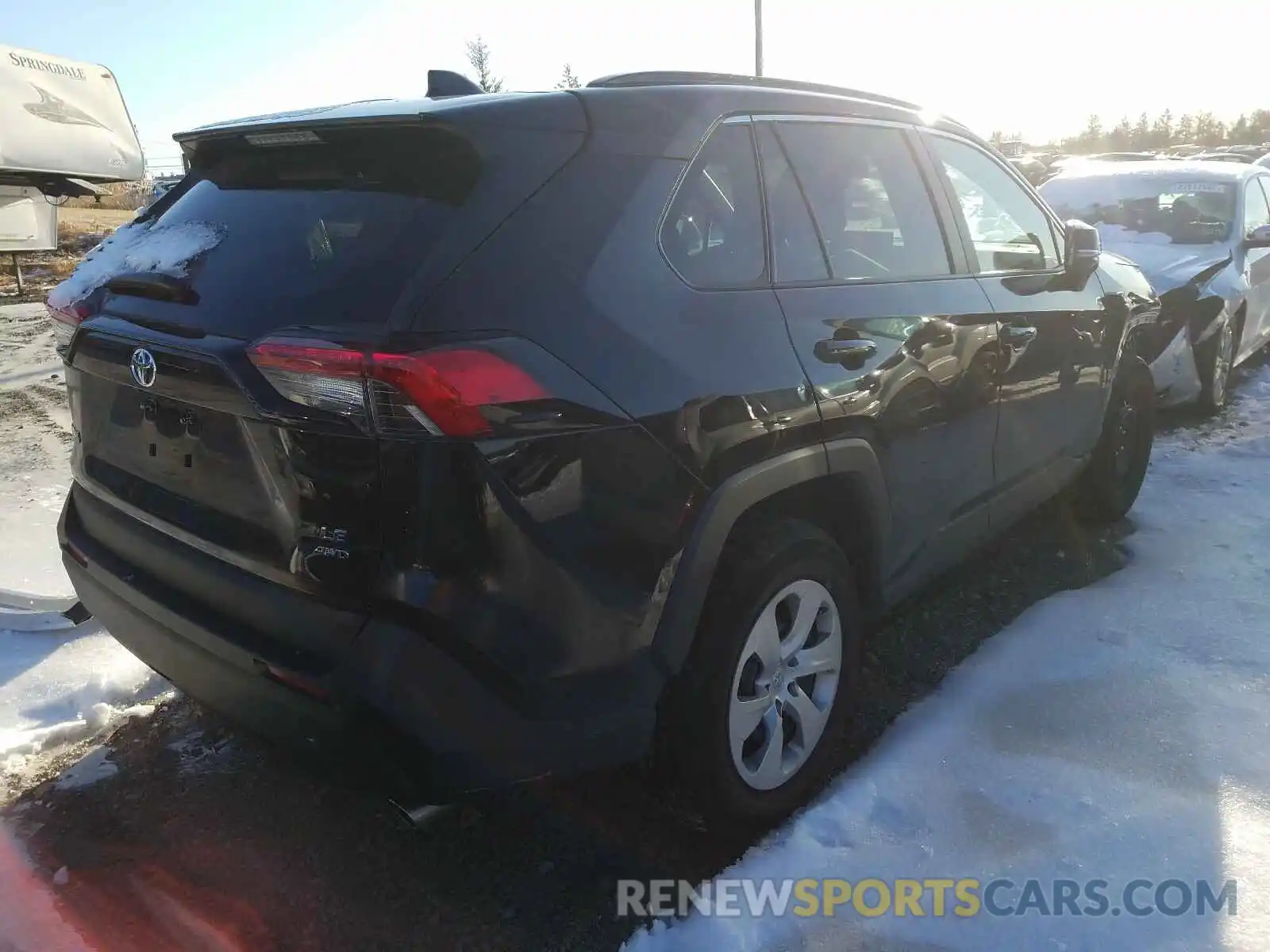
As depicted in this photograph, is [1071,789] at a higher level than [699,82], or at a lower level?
lower

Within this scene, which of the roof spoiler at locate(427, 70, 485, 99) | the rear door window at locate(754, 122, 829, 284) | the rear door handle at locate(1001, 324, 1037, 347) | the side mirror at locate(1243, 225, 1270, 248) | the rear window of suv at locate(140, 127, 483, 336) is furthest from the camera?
the side mirror at locate(1243, 225, 1270, 248)

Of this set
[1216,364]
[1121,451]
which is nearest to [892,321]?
[1121,451]

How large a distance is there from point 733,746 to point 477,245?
1324 millimetres

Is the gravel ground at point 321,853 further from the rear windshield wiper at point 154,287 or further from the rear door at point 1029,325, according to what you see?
the rear door at point 1029,325

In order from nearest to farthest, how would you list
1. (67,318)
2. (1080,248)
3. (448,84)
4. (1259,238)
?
(67,318), (448,84), (1080,248), (1259,238)

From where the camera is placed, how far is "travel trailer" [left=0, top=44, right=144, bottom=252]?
27.7 feet

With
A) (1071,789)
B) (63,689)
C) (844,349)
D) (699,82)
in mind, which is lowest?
(1071,789)

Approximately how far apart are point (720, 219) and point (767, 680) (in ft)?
3.79

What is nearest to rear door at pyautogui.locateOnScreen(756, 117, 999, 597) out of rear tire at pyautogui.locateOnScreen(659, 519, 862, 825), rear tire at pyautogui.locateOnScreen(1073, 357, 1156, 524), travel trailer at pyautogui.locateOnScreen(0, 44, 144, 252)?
rear tire at pyautogui.locateOnScreen(659, 519, 862, 825)

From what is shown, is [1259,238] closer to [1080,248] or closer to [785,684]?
[1080,248]

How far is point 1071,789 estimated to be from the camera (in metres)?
2.65

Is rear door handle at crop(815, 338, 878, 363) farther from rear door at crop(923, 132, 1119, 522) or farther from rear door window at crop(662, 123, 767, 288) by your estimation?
rear door at crop(923, 132, 1119, 522)

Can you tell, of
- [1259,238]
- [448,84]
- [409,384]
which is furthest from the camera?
[1259,238]

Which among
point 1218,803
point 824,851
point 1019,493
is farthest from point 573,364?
point 1019,493
